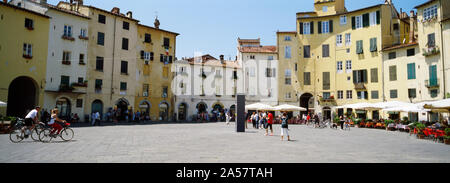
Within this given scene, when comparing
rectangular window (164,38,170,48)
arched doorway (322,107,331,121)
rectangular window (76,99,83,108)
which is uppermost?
rectangular window (164,38,170,48)

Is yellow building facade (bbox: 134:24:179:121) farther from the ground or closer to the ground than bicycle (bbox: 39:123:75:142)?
farther from the ground

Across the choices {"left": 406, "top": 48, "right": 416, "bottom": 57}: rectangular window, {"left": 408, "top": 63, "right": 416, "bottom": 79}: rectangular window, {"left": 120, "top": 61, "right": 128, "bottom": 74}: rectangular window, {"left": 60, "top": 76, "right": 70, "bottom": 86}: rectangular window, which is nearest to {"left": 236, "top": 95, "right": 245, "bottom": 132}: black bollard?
{"left": 60, "top": 76, "right": 70, "bottom": 86}: rectangular window

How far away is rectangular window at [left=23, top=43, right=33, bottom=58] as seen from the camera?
85.9ft

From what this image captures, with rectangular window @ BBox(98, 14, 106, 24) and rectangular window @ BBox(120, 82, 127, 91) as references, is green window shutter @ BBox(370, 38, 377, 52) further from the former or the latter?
rectangular window @ BBox(98, 14, 106, 24)

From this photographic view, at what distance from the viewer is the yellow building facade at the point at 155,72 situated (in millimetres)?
37781

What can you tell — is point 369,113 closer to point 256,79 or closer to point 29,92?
point 256,79

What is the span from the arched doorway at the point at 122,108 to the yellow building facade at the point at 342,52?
80.7 ft

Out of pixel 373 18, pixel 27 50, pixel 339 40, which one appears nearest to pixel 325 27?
pixel 339 40

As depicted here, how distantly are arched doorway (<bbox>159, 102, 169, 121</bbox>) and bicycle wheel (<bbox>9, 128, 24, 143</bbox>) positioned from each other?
27406 mm

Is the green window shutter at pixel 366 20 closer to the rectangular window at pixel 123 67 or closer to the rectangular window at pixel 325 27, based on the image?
the rectangular window at pixel 325 27

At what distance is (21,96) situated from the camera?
28.4 meters

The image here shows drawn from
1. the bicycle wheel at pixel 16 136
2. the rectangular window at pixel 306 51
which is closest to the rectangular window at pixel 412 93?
the rectangular window at pixel 306 51

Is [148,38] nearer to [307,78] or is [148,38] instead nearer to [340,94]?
[307,78]
